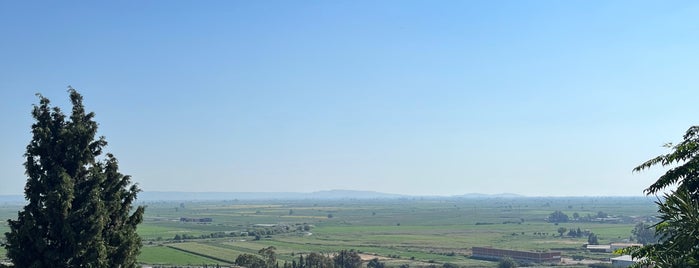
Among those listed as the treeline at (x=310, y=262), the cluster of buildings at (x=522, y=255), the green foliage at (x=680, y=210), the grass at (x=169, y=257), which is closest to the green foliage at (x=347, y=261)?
the treeline at (x=310, y=262)

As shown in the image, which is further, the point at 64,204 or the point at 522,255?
the point at 522,255

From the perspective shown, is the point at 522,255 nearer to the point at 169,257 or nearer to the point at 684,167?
the point at 169,257

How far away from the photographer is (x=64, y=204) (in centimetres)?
1317

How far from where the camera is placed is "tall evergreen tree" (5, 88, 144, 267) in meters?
13.3

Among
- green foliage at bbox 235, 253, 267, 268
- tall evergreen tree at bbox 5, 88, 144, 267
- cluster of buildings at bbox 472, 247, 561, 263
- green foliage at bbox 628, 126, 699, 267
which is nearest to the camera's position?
green foliage at bbox 628, 126, 699, 267

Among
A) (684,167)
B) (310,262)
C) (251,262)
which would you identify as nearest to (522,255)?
(310,262)

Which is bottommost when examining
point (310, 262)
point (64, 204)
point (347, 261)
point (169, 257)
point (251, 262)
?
point (169, 257)

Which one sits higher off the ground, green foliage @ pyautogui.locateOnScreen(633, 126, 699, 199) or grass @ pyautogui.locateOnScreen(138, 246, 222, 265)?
green foliage @ pyautogui.locateOnScreen(633, 126, 699, 199)

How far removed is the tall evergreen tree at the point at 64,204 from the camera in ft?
43.5

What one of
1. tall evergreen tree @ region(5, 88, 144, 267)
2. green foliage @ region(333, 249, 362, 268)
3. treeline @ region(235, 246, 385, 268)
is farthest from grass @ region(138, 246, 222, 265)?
tall evergreen tree @ region(5, 88, 144, 267)

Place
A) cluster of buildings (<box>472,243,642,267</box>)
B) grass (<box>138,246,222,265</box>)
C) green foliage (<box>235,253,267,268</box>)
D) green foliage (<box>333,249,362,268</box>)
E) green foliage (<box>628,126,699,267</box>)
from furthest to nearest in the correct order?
cluster of buildings (<box>472,243,642,267</box>), grass (<box>138,246,222,265</box>), green foliage (<box>333,249,362,268</box>), green foliage (<box>235,253,267,268</box>), green foliage (<box>628,126,699,267</box>)

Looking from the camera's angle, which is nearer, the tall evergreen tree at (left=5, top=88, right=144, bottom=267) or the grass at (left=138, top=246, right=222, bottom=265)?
the tall evergreen tree at (left=5, top=88, right=144, bottom=267)

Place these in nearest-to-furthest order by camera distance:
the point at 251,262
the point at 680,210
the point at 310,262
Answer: the point at 680,210 < the point at 310,262 < the point at 251,262

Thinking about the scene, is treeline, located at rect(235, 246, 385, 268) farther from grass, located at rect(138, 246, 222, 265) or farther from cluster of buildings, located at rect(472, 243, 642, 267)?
cluster of buildings, located at rect(472, 243, 642, 267)
